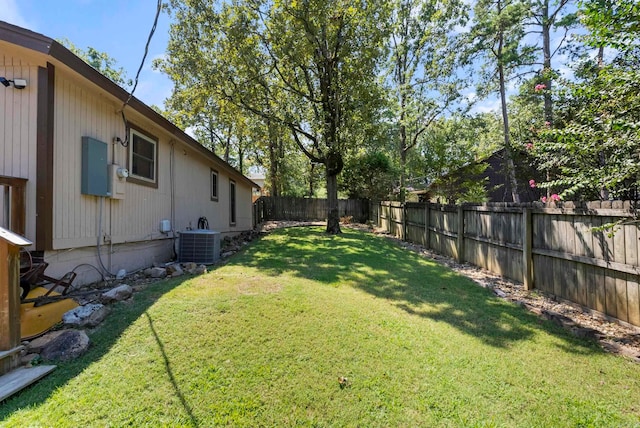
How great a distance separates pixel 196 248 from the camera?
643 cm

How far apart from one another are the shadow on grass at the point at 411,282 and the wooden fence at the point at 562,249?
2.42 feet

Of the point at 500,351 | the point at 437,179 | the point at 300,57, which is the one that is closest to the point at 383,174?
the point at 437,179

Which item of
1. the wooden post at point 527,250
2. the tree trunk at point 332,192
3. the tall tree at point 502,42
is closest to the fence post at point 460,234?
the wooden post at point 527,250

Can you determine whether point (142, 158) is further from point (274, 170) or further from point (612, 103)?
point (274, 170)

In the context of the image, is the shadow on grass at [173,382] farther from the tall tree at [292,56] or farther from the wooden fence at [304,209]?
the wooden fence at [304,209]

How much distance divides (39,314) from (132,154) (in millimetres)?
3347

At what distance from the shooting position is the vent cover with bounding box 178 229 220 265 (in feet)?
21.1

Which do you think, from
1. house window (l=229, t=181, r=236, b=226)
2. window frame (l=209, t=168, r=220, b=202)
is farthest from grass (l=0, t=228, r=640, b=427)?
house window (l=229, t=181, r=236, b=226)

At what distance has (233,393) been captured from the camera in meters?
2.13

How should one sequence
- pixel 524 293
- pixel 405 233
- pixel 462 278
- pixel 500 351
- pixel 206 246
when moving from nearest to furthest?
1. pixel 500 351
2. pixel 524 293
3. pixel 462 278
4. pixel 206 246
5. pixel 405 233

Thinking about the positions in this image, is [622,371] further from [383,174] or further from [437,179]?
[383,174]

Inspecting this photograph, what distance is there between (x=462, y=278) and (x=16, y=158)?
6.84 m

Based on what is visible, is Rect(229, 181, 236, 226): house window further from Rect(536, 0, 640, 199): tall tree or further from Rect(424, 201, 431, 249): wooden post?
Rect(536, 0, 640, 199): tall tree

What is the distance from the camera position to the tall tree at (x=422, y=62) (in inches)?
597
